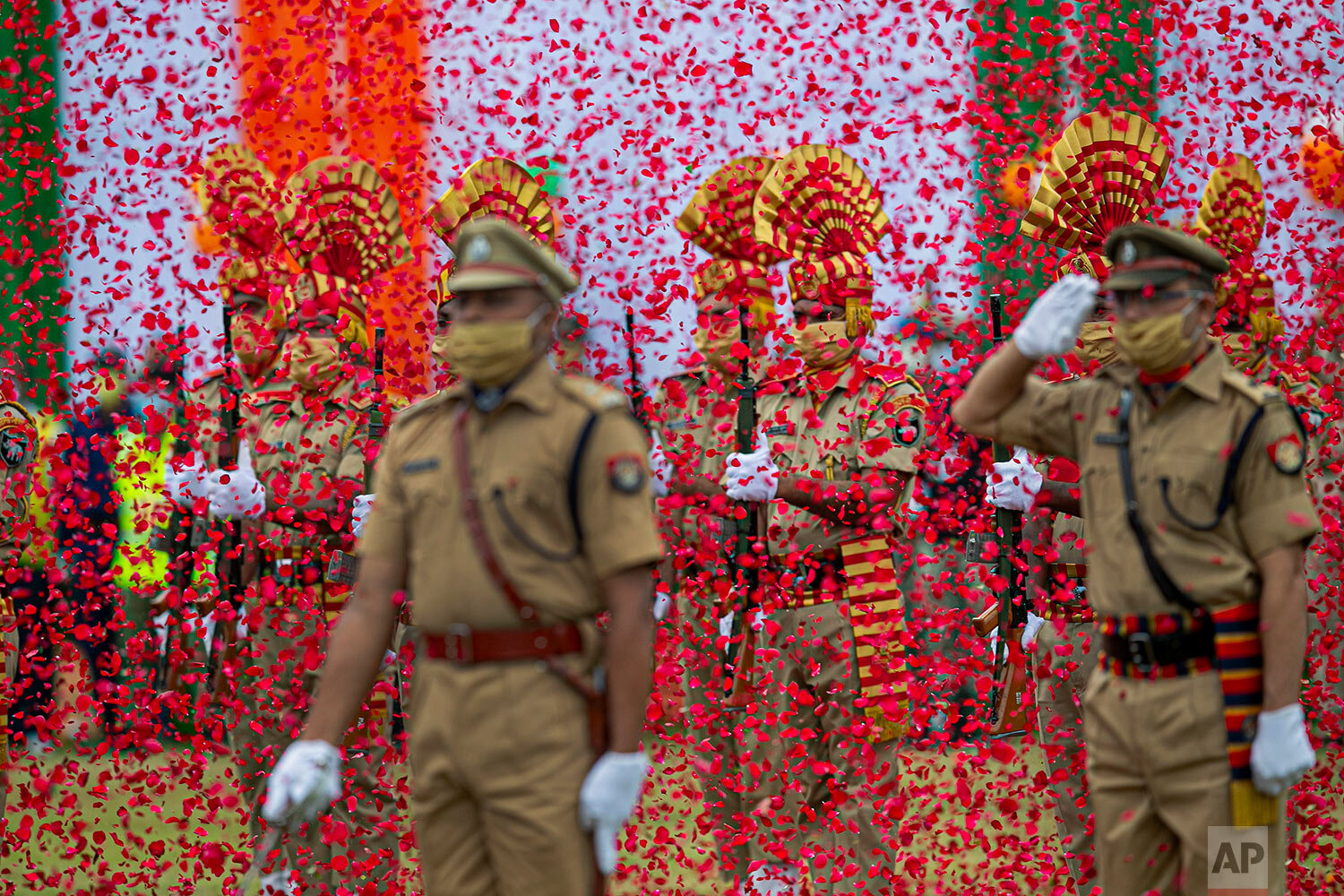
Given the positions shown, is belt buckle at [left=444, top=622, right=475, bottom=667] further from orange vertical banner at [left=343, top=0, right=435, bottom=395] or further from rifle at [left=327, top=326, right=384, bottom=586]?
orange vertical banner at [left=343, top=0, right=435, bottom=395]

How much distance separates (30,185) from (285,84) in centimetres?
104

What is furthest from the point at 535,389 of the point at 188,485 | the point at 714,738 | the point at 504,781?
the point at 714,738

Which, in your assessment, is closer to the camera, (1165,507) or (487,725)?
(487,725)

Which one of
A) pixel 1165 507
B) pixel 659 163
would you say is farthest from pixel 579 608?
pixel 659 163

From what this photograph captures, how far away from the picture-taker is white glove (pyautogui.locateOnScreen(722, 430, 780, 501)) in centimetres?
580

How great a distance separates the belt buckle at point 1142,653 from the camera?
144 inches

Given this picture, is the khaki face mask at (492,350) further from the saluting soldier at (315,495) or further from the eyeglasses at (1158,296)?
the saluting soldier at (315,495)

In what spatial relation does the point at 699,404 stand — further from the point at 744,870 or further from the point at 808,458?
the point at 744,870

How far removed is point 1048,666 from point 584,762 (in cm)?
268

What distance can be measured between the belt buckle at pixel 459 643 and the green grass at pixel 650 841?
7.66 ft

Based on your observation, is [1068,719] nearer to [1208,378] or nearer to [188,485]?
[1208,378]

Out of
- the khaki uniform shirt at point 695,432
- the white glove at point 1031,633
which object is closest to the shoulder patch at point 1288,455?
the white glove at point 1031,633

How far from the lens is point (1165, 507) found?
11.9 feet

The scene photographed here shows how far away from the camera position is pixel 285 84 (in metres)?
6.21
